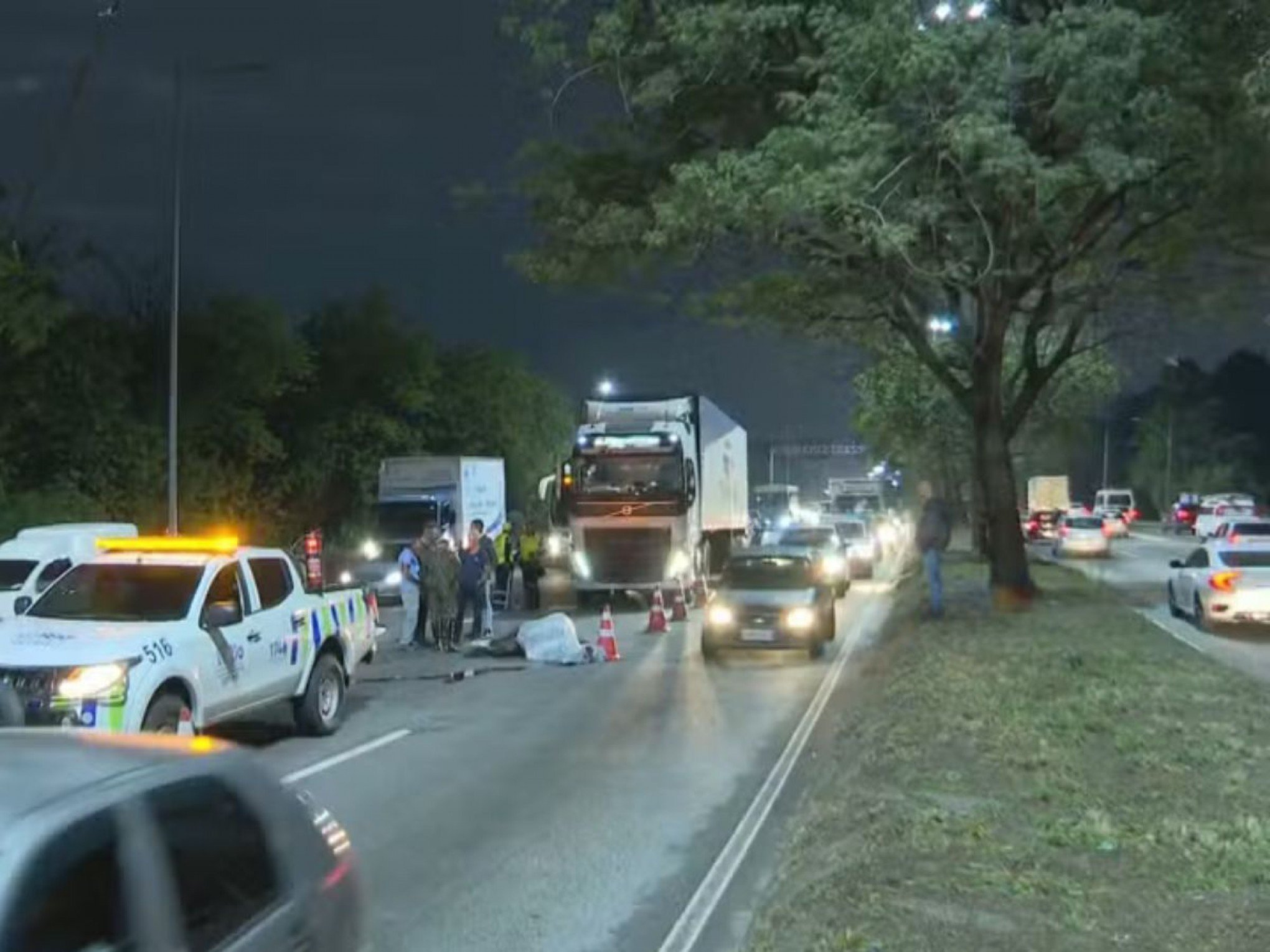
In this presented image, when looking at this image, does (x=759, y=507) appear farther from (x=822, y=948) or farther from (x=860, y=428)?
(x=822, y=948)

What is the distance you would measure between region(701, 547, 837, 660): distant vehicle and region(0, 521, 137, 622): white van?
23.9ft

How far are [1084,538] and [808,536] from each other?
18.8 meters

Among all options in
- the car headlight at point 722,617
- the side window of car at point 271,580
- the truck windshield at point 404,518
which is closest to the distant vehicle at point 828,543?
the truck windshield at point 404,518

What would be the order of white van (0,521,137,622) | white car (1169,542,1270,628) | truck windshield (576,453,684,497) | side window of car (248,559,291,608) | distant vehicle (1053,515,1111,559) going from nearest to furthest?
side window of car (248,559,291,608) → white van (0,521,137,622) → white car (1169,542,1270,628) → truck windshield (576,453,684,497) → distant vehicle (1053,515,1111,559)

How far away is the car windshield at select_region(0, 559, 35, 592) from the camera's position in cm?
1950

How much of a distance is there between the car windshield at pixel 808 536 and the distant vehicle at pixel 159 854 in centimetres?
2713

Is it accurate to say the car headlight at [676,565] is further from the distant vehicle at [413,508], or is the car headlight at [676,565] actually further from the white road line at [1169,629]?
the white road line at [1169,629]

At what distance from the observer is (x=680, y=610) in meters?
26.8

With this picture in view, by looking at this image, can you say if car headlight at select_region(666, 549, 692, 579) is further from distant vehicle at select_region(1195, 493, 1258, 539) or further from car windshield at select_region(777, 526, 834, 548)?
distant vehicle at select_region(1195, 493, 1258, 539)

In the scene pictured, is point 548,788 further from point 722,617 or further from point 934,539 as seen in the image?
point 934,539

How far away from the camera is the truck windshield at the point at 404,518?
33062 millimetres

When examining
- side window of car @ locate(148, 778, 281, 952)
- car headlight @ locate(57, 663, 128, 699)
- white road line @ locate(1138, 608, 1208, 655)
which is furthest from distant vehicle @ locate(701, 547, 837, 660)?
side window of car @ locate(148, 778, 281, 952)

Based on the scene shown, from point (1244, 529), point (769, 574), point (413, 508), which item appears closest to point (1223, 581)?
point (769, 574)

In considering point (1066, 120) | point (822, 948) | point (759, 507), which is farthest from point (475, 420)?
point (822, 948)
